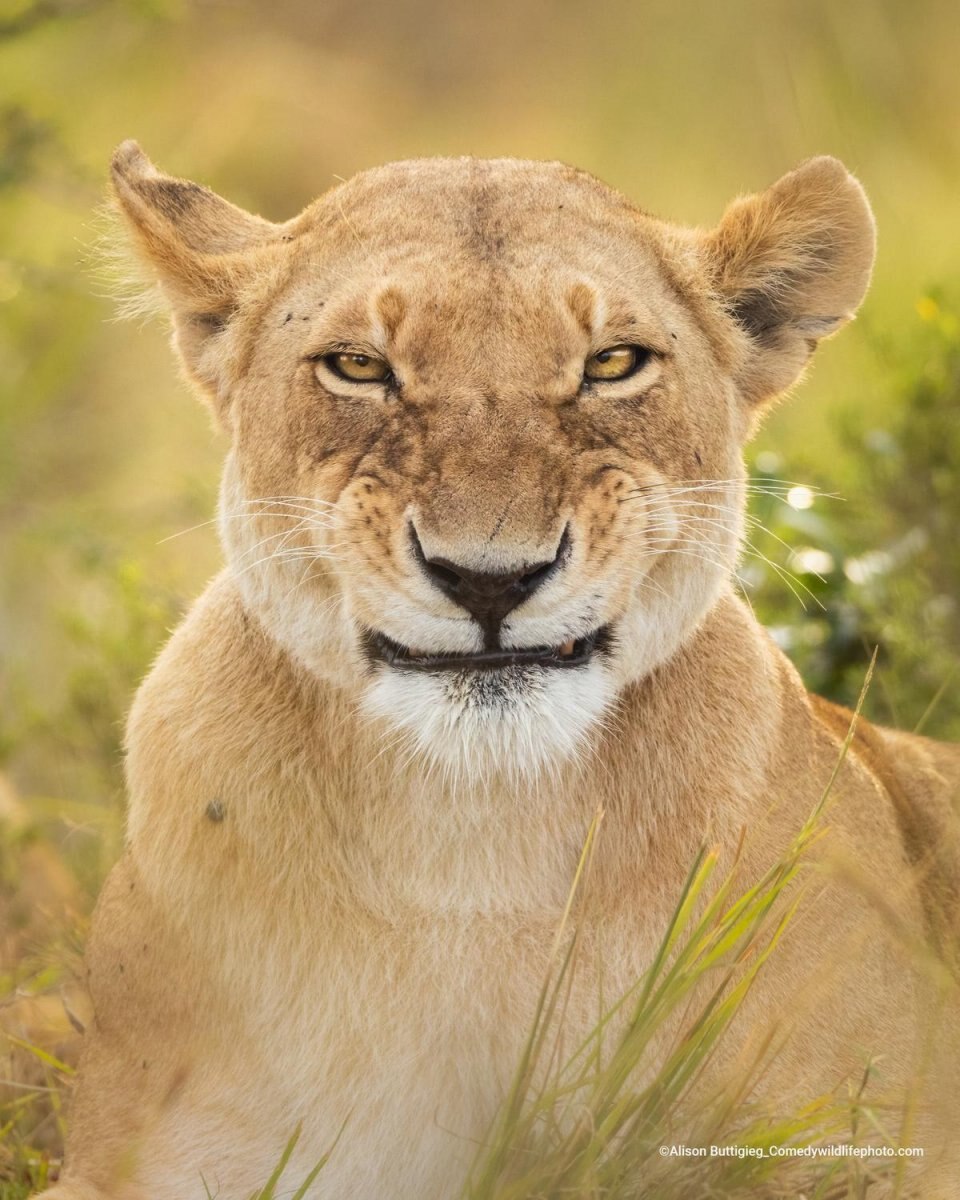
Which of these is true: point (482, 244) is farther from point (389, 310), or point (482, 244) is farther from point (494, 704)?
point (494, 704)

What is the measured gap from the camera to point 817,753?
3.06 metres

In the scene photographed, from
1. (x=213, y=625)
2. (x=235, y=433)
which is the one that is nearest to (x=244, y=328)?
(x=235, y=433)

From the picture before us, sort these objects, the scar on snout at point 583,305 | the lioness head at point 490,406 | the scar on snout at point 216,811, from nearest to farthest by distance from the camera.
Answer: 1. the lioness head at point 490,406
2. the scar on snout at point 583,305
3. the scar on snout at point 216,811

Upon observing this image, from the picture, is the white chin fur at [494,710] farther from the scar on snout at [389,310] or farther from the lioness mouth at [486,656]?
the scar on snout at [389,310]

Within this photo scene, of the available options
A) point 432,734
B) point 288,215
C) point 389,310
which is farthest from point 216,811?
point 288,215

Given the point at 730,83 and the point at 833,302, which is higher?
the point at 730,83

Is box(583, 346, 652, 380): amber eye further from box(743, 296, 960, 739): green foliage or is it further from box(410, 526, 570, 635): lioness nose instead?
box(743, 296, 960, 739): green foliage

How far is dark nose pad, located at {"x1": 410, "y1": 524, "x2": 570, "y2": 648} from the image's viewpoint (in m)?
2.35

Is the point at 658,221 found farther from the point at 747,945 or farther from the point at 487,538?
the point at 747,945

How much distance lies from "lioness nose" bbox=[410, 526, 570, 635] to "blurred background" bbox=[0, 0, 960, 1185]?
44.5 inches

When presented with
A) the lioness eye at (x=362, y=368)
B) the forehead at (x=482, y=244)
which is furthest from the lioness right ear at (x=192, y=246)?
the lioness eye at (x=362, y=368)

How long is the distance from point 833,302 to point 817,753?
2.58ft

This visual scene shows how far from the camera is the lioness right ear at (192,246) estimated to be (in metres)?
2.95

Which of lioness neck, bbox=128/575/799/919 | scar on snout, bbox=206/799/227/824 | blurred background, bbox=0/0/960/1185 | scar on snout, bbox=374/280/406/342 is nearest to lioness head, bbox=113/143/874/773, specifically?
scar on snout, bbox=374/280/406/342
